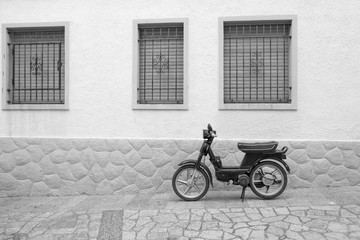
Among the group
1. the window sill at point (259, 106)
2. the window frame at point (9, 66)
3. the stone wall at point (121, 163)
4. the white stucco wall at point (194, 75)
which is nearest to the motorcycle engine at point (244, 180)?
the stone wall at point (121, 163)

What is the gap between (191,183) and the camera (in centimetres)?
554

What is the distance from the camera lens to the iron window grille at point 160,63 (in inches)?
259

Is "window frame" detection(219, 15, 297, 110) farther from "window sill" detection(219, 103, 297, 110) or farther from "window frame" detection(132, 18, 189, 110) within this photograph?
"window frame" detection(132, 18, 189, 110)

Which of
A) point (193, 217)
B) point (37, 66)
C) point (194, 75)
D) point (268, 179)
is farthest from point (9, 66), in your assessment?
point (268, 179)

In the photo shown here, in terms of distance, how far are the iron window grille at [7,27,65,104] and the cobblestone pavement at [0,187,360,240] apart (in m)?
2.11

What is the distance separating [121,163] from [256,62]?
124 inches

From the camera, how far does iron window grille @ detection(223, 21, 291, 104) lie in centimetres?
645

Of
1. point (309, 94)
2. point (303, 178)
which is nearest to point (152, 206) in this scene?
point (303, 178)

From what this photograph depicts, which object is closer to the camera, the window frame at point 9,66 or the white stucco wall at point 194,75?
the white stucco wall at point 194,75

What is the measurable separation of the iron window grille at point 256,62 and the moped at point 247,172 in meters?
1.26

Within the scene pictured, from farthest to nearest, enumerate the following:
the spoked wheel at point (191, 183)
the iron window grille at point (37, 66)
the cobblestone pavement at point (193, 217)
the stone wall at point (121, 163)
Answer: the iron window grille at point (37, 66)
the stone wall at point (121, 163)
the spoked wheel at point (191, 183)
the cobblestone pavement at point (193, 217)

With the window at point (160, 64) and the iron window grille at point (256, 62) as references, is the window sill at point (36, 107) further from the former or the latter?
the iron window grille at point (256, 62)

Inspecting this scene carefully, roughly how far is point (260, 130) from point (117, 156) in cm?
266

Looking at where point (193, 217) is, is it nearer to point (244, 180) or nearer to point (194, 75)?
point (244, 180)
